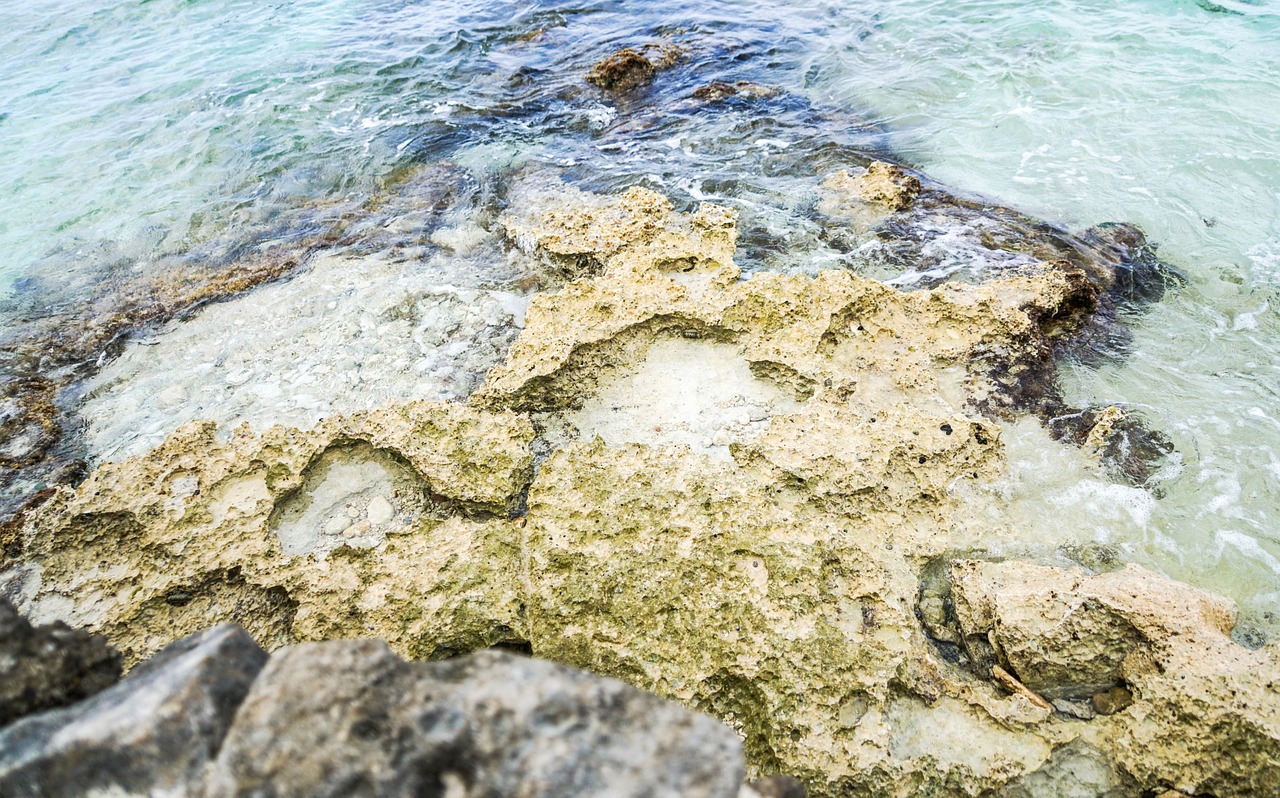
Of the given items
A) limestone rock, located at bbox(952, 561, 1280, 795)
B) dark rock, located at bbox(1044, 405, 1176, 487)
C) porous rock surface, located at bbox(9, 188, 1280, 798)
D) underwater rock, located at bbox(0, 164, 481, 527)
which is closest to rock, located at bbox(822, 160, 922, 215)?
porous rock surface, located at bbox(9, 188, 1280, 798)

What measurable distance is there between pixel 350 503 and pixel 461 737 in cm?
242

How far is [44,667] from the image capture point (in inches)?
65.4

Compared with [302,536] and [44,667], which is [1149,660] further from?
[302,536]

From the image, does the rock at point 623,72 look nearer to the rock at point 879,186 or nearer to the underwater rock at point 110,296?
the underwater rock at point 110,296

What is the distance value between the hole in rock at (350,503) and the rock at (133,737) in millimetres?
1735

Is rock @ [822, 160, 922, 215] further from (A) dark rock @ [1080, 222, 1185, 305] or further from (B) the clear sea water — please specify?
(A) dark rock @ [1080, 222, 1185, 305]

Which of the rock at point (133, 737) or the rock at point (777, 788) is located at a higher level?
the rock at point (133, 737)

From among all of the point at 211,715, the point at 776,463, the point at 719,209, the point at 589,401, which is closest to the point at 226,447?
the point at 589,401

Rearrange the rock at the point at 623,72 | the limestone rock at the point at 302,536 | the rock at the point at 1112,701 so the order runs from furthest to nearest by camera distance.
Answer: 1. the rock at the point at 623,72
2. the limestone rock at the point at 302,536
3. the rock at the point at 1112,701

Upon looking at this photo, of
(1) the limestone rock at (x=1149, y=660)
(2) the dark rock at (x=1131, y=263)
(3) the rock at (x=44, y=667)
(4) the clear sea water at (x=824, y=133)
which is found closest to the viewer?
(3) the rock at (x=44, y=667)

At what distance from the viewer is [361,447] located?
3.69m

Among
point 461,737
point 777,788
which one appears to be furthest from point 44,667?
point 777,788

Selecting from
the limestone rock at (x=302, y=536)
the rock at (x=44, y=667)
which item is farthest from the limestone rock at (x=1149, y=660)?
the rock at (x=44, y=667)

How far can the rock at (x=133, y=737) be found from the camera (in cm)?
141
